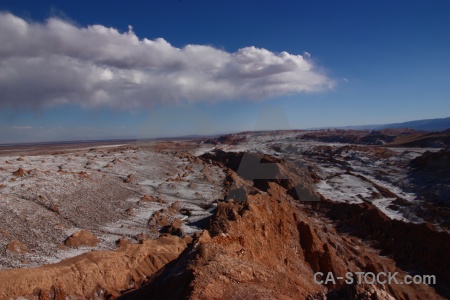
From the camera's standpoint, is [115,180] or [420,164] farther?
[420,164]

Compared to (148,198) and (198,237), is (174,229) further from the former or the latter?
(148,198)

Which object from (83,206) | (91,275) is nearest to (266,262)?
(91,275)

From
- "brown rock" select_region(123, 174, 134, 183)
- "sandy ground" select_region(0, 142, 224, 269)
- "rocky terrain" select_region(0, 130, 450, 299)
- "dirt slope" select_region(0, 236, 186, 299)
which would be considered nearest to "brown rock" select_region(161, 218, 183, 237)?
"rocky terrain" select_region(0, 130, 450, 299)

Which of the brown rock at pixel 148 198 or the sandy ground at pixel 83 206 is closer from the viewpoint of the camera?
the sandy ground at pixel 83 206

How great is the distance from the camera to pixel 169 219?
1838 centimetres

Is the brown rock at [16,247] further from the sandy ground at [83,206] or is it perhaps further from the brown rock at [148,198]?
the brown rock at [148,198]

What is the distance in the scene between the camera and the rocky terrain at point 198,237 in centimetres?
884

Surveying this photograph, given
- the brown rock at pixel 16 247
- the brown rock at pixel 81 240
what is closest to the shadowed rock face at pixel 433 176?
the brown rock at pixel 81 240

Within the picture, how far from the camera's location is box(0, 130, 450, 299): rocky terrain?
884 centimetres

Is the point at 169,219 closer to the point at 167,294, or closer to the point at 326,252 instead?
the point at 326,252

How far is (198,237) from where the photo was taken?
11.5 meters

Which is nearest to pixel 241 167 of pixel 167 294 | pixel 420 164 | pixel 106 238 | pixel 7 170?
pixel 420 164

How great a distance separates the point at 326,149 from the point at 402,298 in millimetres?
52577

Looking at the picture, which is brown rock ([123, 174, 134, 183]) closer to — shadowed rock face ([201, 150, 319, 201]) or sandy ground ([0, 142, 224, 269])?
sandy ground ([0, 142, 224, 269])
